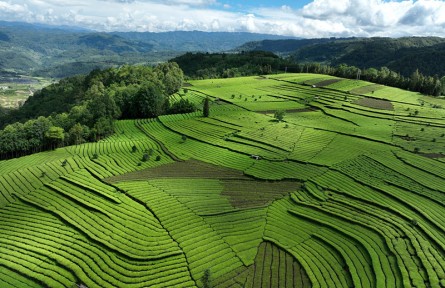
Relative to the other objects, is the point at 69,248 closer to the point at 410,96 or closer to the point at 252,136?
the point at 252,136

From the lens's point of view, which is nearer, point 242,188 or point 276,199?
point 276,199

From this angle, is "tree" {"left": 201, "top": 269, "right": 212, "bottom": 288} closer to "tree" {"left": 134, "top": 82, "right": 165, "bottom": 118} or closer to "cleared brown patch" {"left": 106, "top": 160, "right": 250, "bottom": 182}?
"cleared brown patch" {"left": 106, "top": 160, "right": 250, "bottom": 182}

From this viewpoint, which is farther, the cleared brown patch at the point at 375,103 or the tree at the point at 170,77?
the tree at the point at 170,77

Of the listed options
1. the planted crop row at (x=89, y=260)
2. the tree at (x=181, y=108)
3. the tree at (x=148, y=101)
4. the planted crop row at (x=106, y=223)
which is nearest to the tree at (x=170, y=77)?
the tree at (x=181, y=108)

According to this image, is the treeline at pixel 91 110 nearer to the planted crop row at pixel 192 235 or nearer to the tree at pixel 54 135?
the tree at pixel 54 135

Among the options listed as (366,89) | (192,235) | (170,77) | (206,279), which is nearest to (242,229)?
(192,235)

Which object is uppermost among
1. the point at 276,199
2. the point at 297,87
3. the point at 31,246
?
the point at 297,87

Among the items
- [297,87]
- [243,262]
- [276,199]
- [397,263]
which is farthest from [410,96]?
[243,262]
